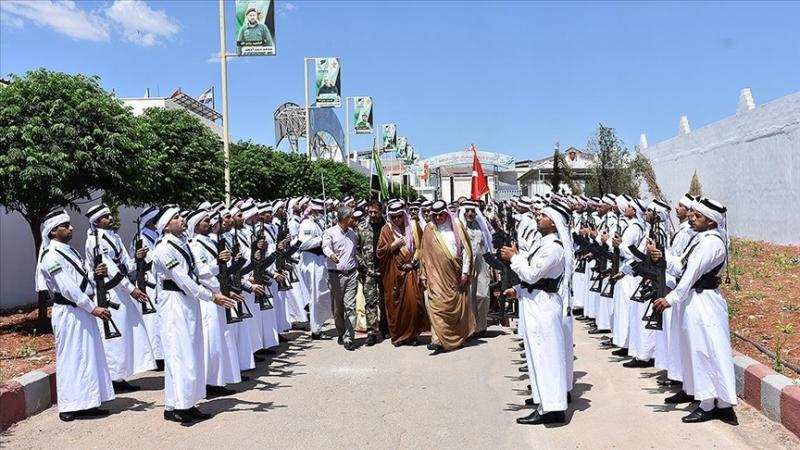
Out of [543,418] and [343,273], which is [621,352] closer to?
[543,418]

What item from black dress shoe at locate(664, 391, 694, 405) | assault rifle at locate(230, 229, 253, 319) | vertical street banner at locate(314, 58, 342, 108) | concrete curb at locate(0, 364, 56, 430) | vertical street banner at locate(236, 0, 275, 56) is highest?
vertical street banner at locate(314, 58, 342, 108)

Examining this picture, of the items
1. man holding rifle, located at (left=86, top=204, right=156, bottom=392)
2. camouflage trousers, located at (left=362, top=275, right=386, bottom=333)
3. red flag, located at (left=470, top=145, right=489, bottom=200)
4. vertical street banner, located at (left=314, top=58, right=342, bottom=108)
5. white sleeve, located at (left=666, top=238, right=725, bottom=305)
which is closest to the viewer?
white sleeve, located at (left=666, top=238, right=725, bottom=305)

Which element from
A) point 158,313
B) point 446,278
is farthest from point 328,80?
point 158,313

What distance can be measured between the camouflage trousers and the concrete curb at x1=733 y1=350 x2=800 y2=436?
15.4 feet

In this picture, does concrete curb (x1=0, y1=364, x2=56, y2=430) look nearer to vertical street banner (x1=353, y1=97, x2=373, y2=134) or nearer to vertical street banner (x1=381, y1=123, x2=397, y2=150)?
vertical street banner (x1=353, y1=97, x2=373, y2=134)

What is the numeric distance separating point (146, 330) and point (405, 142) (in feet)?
194

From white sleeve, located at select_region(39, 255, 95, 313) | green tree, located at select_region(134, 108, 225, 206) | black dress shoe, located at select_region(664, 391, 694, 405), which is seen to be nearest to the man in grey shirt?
white sleeve, located at select_region(39, 255, 95, 313)

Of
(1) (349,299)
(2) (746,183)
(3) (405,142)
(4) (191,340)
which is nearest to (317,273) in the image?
(1) (349,299)

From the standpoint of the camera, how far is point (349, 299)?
31.8 feet

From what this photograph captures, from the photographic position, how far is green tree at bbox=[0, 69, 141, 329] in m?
9.23

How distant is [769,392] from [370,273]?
5.31 metres

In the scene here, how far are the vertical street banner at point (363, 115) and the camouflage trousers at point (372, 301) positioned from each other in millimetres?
31952

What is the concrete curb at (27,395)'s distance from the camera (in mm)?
6266

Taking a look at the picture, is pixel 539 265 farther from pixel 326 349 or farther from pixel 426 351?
pixel 326 349
